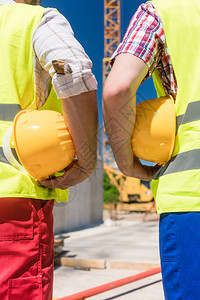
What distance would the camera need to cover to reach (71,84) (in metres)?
1.01

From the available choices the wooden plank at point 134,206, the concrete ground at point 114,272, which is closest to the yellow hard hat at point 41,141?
the concrete ground at point 114,272

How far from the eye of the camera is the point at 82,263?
526 cm

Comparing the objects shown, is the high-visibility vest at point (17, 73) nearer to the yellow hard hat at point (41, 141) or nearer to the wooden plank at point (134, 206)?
the yellow hard hat at point (41, 141)

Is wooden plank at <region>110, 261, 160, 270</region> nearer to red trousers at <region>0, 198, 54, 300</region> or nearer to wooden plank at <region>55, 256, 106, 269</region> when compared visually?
wooden plank at <region>55, 256, 106, 269</region>

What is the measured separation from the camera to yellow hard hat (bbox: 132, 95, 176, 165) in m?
1.04

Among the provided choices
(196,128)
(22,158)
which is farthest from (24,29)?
(196,128)

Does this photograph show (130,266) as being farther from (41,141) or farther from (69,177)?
(41,141)

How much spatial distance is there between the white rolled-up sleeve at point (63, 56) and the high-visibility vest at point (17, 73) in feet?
0.17

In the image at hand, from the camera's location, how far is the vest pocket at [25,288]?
3.46ft

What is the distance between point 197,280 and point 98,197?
547 inches

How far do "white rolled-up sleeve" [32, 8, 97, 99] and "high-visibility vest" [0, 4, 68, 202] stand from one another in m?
0.05

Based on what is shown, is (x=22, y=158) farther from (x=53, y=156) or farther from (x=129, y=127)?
(x=129, y=127)

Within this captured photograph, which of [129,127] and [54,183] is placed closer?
[129,127]

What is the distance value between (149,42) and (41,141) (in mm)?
430
